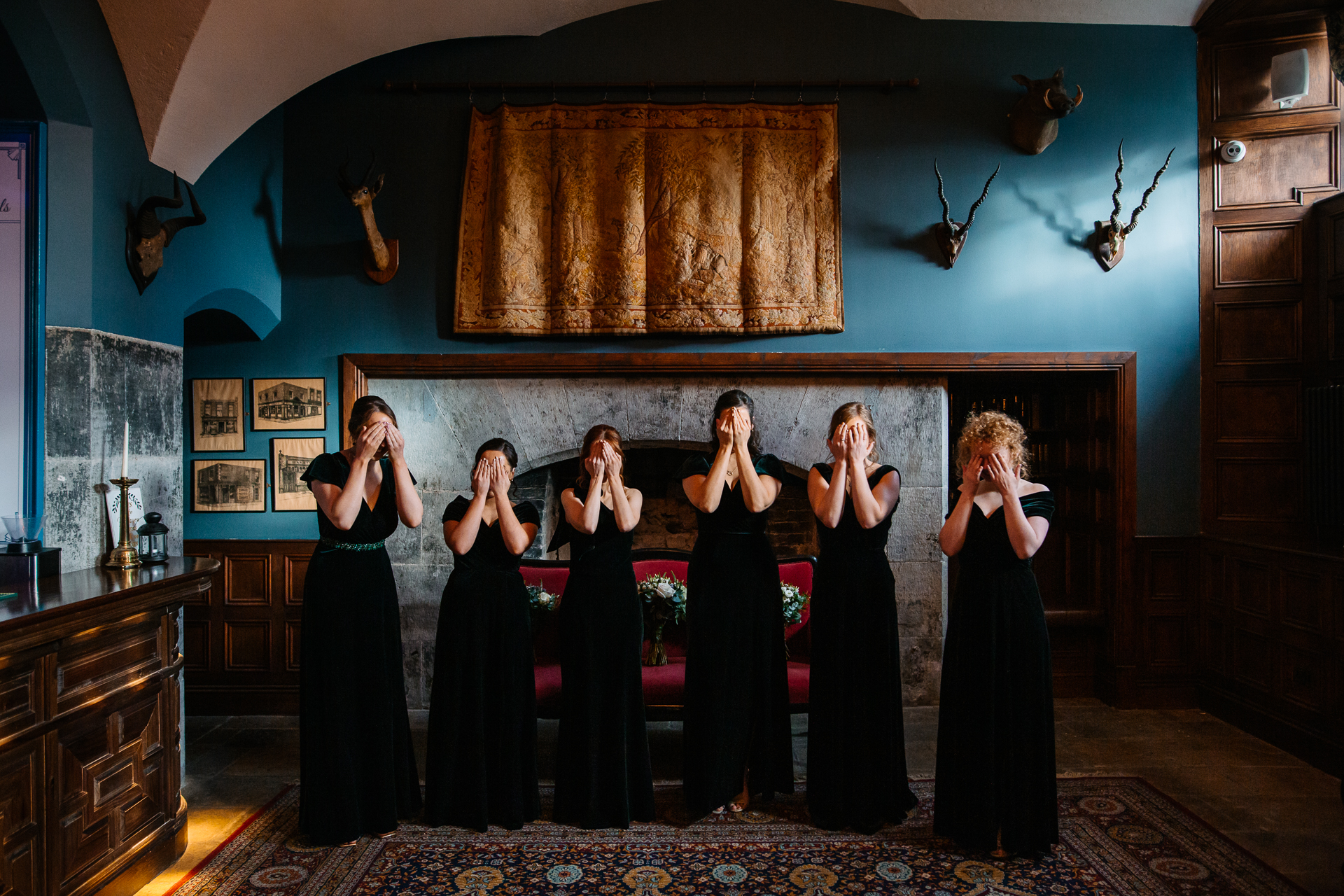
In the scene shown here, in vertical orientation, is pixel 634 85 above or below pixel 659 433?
above

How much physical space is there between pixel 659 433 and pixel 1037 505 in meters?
2.42

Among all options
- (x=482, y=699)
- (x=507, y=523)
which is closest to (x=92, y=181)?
(x=507, y=523)

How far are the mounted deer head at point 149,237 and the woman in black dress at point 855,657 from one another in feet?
10.3

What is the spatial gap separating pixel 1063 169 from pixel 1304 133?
1387 millimetres

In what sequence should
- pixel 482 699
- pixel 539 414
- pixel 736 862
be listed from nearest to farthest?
pixel 736 862
pixel 482 699
pixel 539 414

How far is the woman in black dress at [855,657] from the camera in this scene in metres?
2.96

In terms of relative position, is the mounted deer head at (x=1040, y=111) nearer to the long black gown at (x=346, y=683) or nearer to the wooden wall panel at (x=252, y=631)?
the long black gown at (x=346, y=683)

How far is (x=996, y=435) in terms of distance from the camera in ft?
9.11

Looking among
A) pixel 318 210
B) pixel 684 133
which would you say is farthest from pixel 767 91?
pixel 318 210

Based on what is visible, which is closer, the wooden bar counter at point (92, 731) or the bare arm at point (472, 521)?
the wooden bar counter at point (92, 731)

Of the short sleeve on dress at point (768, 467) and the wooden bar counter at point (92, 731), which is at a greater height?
the short sleeve on dress at point (768, 467)

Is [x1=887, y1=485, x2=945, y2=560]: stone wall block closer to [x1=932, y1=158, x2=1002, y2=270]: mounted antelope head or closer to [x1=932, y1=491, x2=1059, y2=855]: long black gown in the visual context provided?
[x1=932, y1=158, x2=1002, y2=270]: mounted antelope head

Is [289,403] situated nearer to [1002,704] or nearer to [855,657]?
[855,657]

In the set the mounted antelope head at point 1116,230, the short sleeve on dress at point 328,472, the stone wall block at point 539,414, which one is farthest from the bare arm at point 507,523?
the mounted antelope head at point 1116,230
